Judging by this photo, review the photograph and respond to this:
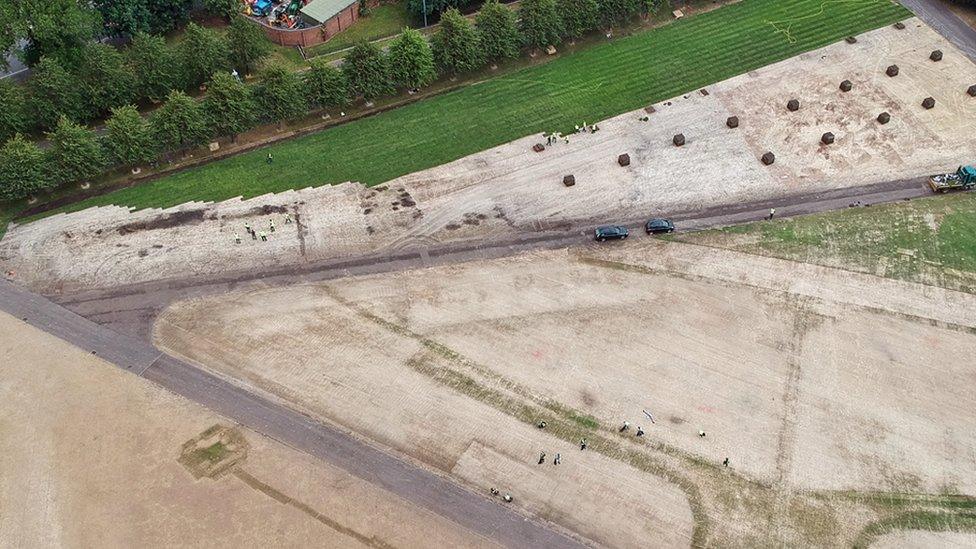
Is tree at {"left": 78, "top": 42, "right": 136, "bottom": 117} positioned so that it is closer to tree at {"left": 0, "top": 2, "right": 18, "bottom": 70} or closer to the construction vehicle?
tree at {"left": 0, "top": 2, "right": 18, "bottom": 70}

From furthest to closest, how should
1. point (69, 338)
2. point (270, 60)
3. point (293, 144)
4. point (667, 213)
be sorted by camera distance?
point (270, 60) → point (293, 144) → point (667, 213) → point (69, 338)

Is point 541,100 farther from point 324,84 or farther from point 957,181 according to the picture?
point 957,181

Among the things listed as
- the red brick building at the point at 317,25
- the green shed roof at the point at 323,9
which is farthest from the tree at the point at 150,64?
the green shed roof at the point at 323,9

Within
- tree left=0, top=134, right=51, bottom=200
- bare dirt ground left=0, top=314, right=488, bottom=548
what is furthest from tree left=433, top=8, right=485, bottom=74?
bare dirt ground left=0, top=314, right=488, bottom=548

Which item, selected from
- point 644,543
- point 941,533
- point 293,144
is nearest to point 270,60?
point 293,144

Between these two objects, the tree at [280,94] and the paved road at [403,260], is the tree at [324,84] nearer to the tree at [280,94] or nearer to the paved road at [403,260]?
the tree at [280,94]

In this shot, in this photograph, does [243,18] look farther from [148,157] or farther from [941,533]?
[941,533]
